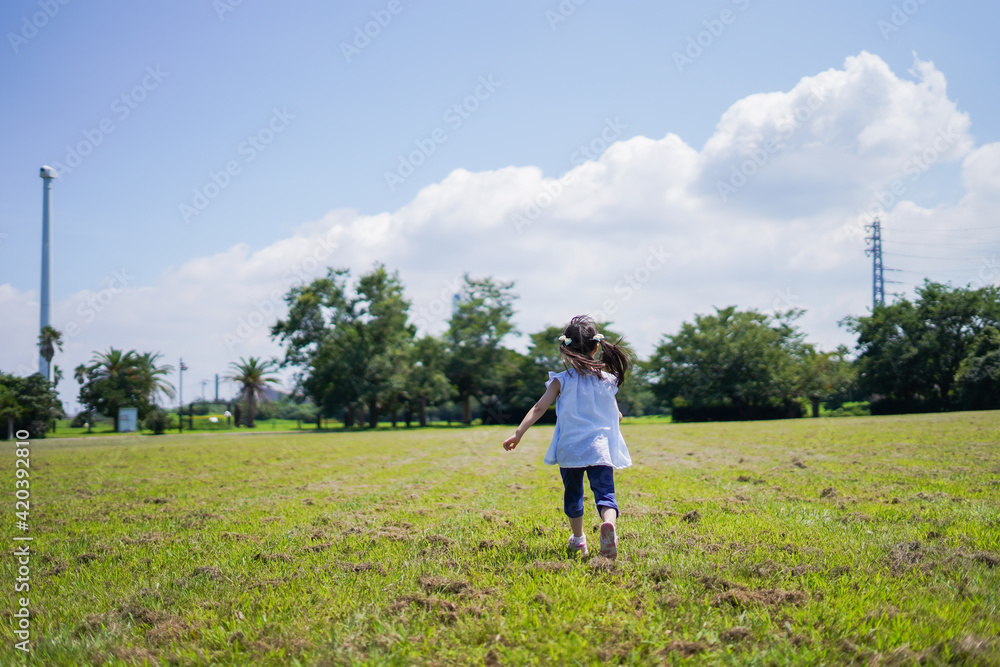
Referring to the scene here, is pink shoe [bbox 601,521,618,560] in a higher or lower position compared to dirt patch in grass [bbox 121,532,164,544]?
higher

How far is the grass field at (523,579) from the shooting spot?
9.09 feet

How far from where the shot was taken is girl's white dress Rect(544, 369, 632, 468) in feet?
14.6

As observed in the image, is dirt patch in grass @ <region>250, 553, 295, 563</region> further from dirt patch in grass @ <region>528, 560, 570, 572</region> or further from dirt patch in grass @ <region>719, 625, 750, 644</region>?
dirt patch in grass @ <region>719, 625, 750, 644</region>

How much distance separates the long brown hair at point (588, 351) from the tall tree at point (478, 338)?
55.4m

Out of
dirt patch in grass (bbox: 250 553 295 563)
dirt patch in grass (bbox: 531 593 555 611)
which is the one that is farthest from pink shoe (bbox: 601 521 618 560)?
dirt patch in grass (bbox: 250 553 295 563)

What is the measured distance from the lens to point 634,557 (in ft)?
13.6

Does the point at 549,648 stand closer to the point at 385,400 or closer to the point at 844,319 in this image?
the point at 385,400

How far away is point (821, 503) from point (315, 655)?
18.2 feet

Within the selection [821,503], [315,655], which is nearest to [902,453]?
[821,503]

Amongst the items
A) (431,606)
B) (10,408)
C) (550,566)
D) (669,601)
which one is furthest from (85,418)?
(669,601)

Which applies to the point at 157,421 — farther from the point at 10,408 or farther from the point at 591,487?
the point at 591,487

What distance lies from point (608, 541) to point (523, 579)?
2.46 ft

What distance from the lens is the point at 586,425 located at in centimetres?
457

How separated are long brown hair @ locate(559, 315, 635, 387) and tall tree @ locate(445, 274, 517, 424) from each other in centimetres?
5544
